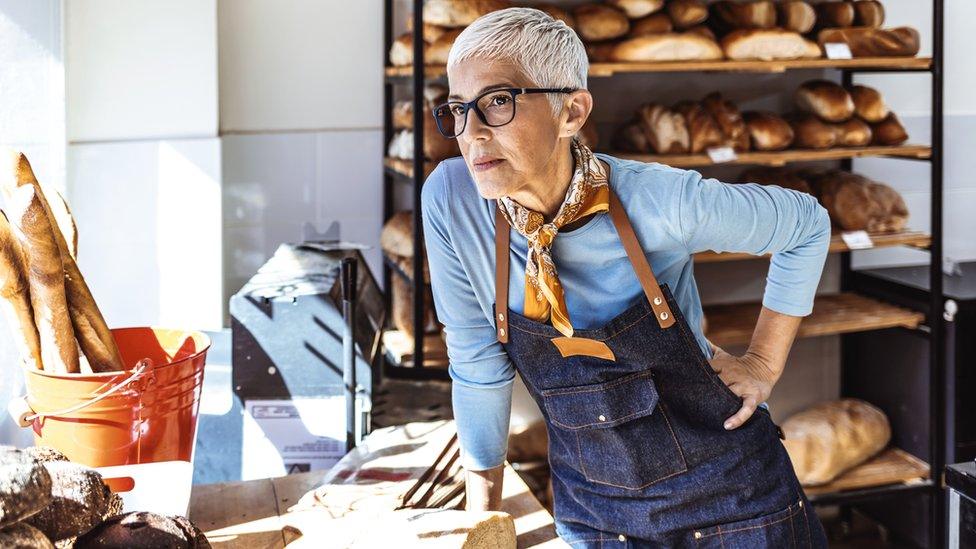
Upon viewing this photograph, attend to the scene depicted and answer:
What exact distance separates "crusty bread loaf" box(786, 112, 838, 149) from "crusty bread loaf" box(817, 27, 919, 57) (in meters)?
0.25

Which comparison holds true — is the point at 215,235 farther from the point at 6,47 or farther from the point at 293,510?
the point at 293,510

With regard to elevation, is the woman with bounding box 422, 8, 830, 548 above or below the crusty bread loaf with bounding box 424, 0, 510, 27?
below

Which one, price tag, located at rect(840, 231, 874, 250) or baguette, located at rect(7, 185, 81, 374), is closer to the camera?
baguette, located at rect(7, 185, 81, 374)

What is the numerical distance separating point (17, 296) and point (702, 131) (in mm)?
2425

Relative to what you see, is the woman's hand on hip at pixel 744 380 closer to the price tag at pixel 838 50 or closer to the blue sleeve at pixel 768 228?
the blue sleeve at pixel 768 228

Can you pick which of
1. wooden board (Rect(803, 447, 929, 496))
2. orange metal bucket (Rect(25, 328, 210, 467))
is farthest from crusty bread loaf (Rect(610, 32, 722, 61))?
orange metal bucket (Rect(25, 328, 210, 467))

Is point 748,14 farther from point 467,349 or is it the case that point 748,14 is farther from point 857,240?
point 467,349

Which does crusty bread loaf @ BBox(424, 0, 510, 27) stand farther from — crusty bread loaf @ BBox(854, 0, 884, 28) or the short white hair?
the short white hair

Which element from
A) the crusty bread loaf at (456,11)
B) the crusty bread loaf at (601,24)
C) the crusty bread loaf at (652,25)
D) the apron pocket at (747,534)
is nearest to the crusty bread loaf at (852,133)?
the crusty bread loaf at (652,25)

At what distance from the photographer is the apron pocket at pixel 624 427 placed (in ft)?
5.24

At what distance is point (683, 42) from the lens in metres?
3.16

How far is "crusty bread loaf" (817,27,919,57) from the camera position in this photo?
3346mm

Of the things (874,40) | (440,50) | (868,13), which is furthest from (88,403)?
(868,13)

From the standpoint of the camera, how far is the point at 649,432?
63.6 inches
